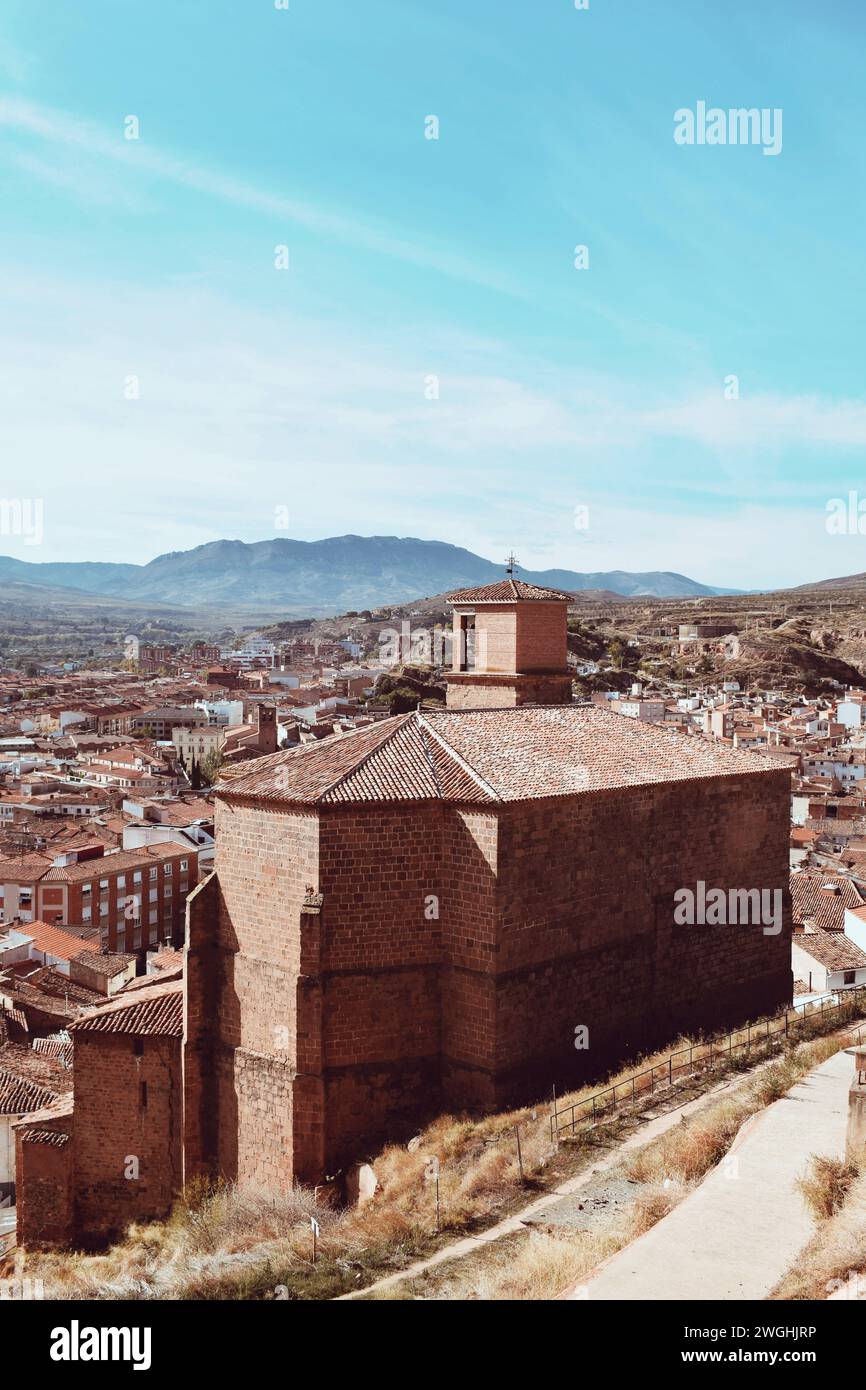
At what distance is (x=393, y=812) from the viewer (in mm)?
15797

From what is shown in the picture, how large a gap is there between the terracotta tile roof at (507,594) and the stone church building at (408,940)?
16.7 feet

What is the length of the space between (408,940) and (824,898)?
21.6 meters

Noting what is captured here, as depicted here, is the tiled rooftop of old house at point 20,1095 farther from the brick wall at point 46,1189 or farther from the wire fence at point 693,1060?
the wire fence at point 693,1060

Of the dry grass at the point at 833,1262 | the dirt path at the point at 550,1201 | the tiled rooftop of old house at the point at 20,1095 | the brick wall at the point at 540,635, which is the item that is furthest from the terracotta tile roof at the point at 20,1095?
the dry grass at the point at 833,1262

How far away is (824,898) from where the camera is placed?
34062mm

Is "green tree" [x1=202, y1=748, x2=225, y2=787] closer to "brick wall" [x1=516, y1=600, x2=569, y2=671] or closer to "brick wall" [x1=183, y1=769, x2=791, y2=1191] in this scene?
"brick wall" [x1=516, y1=600, x2=569, y2=671]

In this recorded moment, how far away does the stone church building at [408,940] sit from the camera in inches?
612

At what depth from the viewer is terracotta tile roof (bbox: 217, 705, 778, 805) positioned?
16.0m

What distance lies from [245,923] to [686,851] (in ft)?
22.9

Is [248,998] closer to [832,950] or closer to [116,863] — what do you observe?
[832,950]

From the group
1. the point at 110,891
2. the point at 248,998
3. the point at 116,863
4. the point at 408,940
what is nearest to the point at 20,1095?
the point at 248,998

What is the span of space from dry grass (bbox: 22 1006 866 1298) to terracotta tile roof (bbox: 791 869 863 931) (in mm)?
16699

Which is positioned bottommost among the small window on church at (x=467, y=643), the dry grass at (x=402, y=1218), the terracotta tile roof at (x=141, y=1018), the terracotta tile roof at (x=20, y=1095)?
the terracotta tile roof at (x=20, y=1095)

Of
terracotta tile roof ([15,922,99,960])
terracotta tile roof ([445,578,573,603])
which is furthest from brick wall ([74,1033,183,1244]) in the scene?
terracotta tile roof ([15,922,99,960])
